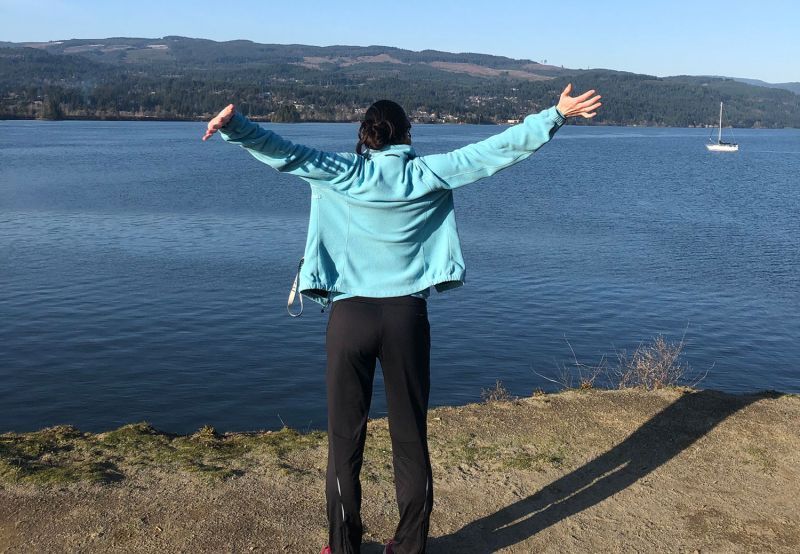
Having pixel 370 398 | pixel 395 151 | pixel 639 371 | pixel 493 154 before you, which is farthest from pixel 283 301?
pixel 493 154

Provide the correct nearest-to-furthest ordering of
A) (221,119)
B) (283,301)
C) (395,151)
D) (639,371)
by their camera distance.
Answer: (221,119), (395,151), (639,371), (283,301)

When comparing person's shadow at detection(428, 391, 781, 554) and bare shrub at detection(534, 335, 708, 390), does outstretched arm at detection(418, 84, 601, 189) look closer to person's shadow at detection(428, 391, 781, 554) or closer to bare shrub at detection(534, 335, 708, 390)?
person's shadow at detection(428, 391, 781, 554)

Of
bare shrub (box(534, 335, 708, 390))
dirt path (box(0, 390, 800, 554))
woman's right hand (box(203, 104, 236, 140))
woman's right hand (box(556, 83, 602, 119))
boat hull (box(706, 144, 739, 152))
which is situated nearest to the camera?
woman's right hand (box(203, 104, 236, 140))

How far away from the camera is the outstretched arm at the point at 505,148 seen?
11.8ft

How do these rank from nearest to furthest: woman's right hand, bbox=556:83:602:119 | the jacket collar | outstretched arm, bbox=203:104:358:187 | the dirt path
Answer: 1. outstretched arm, bbox=203:104:358:187
2. woman's right hand, bbox=556:83:602:119
3. the jacket collar
4. the dirt path

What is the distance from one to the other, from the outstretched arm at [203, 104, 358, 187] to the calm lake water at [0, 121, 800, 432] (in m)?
7.28

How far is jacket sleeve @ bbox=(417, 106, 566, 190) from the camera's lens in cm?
362

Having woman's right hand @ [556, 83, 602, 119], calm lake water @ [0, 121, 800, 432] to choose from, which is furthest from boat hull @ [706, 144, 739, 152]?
woman's right hand @ [556, 83, 602, 119]

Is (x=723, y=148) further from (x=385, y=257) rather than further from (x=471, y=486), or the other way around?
(x=385, y=257)

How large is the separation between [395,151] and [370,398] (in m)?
1.04

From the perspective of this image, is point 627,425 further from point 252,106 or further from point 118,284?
point 252,106

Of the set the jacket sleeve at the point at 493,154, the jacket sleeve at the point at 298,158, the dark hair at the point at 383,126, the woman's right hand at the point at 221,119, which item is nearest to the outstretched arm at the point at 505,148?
the jacket sleeve at the point at 493,154

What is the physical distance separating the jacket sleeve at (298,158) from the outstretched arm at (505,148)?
1.09ft

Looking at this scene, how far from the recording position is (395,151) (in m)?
3.71
